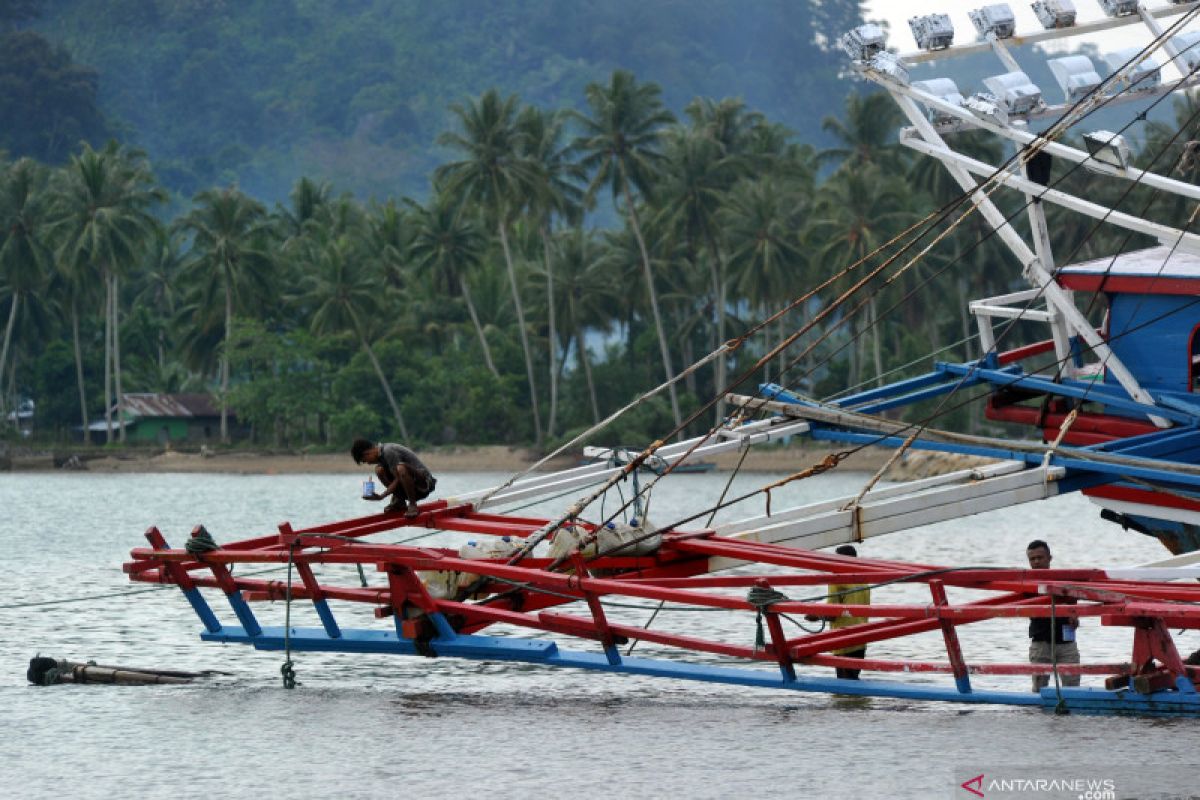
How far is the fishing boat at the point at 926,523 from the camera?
14.3 metres

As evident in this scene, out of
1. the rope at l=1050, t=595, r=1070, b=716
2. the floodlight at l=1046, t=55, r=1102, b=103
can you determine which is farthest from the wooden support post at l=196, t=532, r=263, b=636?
the floodlight at l=1046, t=55, r=1102, b=103

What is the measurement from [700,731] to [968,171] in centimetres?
777

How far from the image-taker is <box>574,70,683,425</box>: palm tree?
76.3m

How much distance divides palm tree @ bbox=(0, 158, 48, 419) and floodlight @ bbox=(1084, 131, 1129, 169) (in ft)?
238

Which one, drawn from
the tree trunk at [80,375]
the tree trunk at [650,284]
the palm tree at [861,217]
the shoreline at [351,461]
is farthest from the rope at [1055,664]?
the tree trunk at [80,375]

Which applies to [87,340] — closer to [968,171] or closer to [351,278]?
[351,278]

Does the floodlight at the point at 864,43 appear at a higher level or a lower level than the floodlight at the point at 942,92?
higher

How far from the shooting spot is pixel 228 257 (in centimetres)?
8188

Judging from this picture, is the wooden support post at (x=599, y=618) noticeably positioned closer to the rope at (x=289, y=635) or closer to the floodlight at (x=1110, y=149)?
the rope at (x=289, y=635)

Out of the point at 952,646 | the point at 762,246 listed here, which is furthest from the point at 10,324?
the point at 952,646

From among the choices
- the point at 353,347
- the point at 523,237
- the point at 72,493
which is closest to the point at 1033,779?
the point at 72,493

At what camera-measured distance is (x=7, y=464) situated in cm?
8825

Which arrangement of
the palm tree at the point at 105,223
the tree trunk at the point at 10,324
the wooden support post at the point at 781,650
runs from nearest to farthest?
the wooden support post at the point at 781,650, the palm tree at the point at 105,223, the tree trunk at the point at 10,324

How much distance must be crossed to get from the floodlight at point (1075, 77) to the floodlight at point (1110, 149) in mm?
1257
